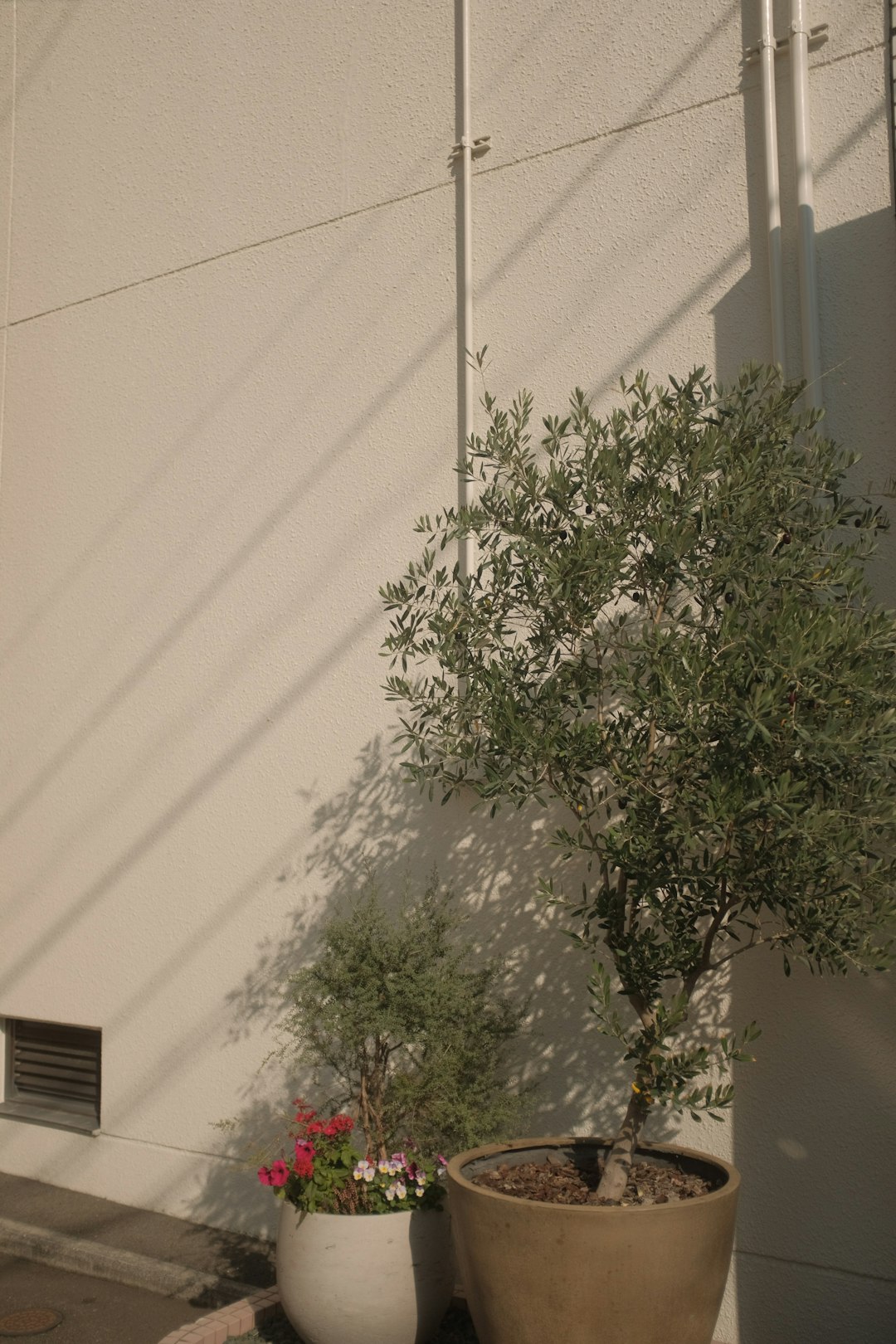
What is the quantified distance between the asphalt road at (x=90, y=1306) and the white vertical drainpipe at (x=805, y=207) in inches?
162

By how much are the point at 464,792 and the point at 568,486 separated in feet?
5.29

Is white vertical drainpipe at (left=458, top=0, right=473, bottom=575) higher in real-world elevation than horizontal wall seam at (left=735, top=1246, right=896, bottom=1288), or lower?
higher

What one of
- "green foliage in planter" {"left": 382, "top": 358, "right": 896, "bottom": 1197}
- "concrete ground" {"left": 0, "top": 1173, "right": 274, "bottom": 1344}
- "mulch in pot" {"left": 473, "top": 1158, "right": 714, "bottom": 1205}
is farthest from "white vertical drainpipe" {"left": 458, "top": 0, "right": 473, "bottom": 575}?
"concrete ground" {"left": 0, "top": 1173, "right": 274, "bottom": 1344}

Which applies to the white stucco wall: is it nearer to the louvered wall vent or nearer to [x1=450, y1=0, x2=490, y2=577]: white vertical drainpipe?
[x1=450, y1=0, x2=490, y2=577]: white vertical drainpipe

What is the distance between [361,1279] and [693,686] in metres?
2.25

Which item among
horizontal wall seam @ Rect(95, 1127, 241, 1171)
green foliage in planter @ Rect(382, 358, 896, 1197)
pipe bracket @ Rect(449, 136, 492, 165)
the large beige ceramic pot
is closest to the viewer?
green foliage in planter @ Rect(382, 358, 896, 1197)

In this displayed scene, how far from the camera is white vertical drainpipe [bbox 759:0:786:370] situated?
420cm

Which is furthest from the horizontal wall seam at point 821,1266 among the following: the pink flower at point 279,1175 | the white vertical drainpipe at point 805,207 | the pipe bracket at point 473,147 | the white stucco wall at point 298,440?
the pipe bracket at point 473,147

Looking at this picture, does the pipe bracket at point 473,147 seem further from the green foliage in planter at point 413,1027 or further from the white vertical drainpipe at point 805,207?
the green foliage in planter at point 413,1027

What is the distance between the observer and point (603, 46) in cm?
485

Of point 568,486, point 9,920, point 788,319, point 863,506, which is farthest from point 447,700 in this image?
point 9,920

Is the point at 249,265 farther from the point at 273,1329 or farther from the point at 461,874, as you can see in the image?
the point at 273,1329

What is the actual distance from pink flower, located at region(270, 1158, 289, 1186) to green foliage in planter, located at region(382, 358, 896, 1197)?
1.18 meters

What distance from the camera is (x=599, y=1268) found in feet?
10.7
